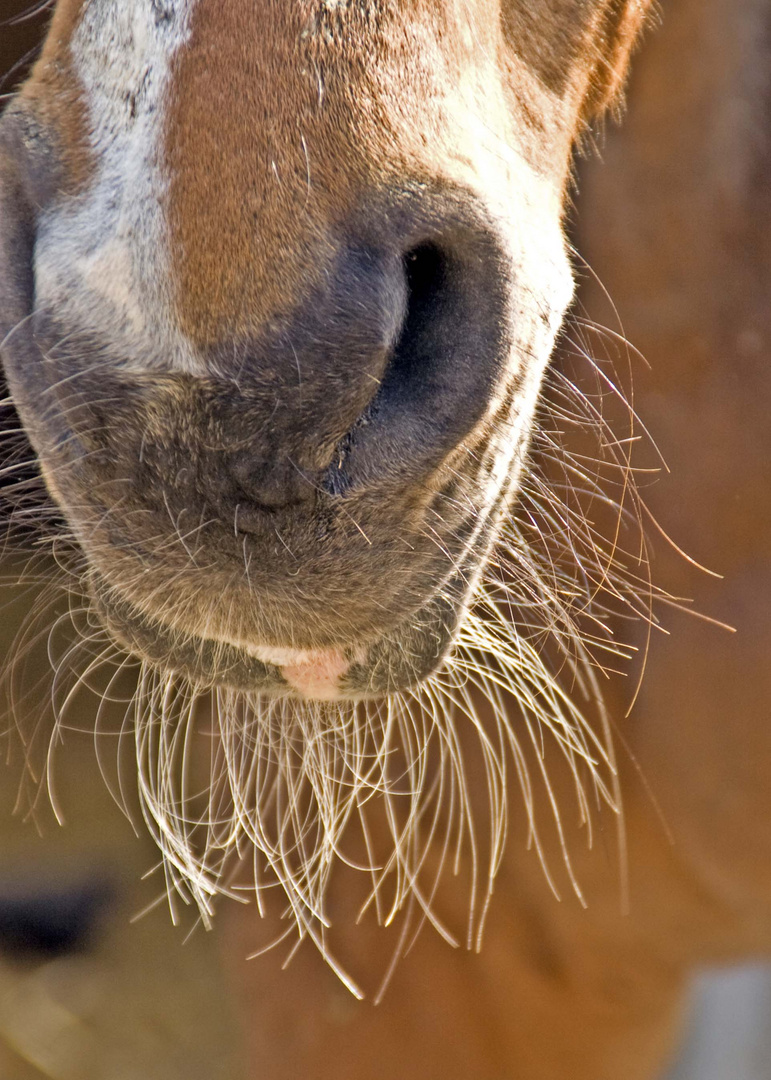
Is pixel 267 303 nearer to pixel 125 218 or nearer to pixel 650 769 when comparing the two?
pixel 125 218

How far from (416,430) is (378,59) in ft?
0.36

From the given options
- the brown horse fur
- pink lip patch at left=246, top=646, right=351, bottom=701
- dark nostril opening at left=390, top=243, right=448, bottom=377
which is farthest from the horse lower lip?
the brown horse fur

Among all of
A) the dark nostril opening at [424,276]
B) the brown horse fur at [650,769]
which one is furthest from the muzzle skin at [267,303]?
the brown horse fur at [650,769]

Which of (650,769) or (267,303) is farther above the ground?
(267,303)

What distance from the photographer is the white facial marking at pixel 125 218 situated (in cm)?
27

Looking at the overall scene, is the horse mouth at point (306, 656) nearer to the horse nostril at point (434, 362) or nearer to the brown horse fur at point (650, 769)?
the horse nostril at point (434, 362)

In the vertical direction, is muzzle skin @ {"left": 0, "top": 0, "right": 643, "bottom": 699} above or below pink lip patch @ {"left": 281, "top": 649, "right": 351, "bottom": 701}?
above

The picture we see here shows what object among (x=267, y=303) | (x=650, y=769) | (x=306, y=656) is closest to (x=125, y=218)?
(x=267, y=303)

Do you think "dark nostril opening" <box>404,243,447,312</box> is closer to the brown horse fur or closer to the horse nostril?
the horse nostril

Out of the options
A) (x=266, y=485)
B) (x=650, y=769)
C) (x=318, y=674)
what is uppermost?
(x=266, y=485)

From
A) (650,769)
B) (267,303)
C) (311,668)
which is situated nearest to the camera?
(267,303)

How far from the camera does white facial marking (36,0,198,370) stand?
0.27m

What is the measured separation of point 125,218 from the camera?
274 mm

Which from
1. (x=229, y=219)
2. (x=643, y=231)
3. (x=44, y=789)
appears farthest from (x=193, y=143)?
(x=44, y=789)
